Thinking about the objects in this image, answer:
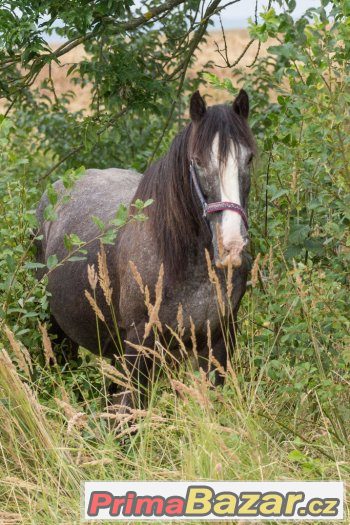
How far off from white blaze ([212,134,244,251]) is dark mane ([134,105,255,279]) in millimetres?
93

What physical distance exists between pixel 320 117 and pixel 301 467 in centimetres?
164

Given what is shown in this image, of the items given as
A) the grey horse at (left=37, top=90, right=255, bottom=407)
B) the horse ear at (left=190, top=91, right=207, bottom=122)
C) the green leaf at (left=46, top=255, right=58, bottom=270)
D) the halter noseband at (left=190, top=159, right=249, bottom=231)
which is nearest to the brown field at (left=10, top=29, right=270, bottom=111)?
the grey horse at (left=37, top=90, right=255, bottom=407)

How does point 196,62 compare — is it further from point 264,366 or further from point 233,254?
point 264,366

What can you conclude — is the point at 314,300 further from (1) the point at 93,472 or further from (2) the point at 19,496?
(2) the point at 19,496

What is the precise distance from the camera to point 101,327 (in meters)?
5.98

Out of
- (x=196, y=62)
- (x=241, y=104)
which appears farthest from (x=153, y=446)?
(x=196, y=62)

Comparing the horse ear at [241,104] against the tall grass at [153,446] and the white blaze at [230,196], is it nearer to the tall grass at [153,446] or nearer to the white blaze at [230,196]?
the white blaze at [230,196]

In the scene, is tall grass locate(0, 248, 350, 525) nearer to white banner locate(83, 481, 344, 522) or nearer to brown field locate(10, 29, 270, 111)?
white banner locate(83, 481, 344, 522)

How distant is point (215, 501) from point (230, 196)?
1.61 meters

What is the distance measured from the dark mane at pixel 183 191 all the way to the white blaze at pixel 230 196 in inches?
3.7

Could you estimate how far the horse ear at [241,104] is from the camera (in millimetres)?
5113

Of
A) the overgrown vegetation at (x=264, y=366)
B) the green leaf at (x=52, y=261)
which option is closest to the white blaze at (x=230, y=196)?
the overgrown vegetation at (x=264, y=366)

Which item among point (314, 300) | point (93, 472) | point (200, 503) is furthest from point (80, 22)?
point (200, 503)

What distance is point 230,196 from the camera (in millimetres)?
4703
